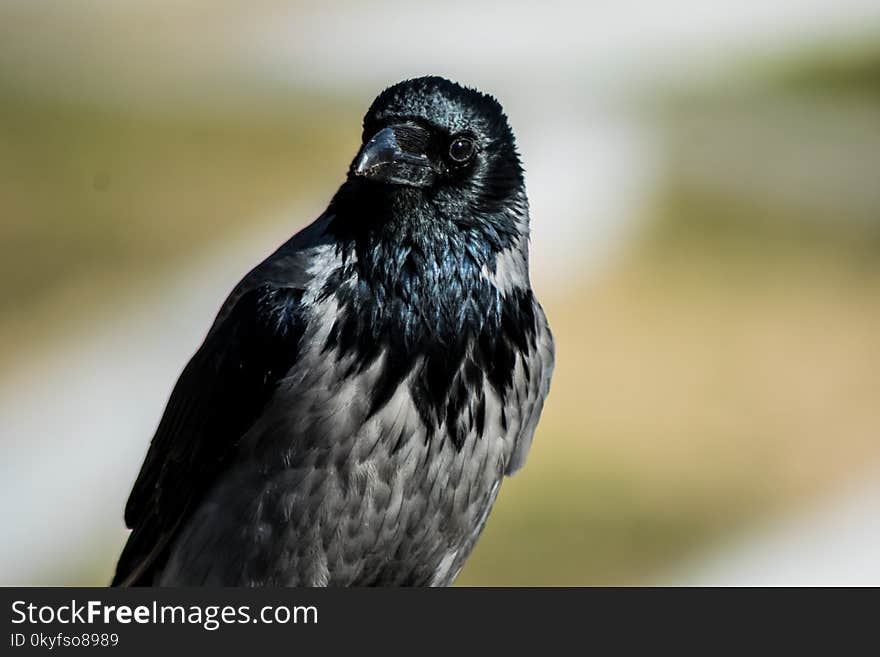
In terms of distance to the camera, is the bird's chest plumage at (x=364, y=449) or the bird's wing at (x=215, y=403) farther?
the bird's wing at (x=215, y=403)

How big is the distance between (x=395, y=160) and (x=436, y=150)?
0.57ft

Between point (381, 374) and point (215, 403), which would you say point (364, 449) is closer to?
point (381, 374)

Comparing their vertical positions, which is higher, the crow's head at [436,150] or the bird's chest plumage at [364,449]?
the crow's head at [436,150]

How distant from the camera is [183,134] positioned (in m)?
11.2

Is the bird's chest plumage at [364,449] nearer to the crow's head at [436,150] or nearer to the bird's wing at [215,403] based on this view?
the bird's wing at [215,403]

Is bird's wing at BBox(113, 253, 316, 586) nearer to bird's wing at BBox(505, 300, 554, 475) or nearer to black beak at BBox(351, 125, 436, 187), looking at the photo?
black beak at BBox(351, 125, 436, 187)

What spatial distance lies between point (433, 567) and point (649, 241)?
6527 millimetres

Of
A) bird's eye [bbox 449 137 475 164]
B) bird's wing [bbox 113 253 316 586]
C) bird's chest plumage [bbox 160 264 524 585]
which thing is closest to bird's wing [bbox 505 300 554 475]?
bird's chest plumage [bbox 160 264 524 585]

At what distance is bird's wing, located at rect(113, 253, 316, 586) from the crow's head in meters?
0.50

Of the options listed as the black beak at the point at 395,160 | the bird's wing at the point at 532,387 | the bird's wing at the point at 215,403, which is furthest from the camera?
the bird's wing at the point at 532,387

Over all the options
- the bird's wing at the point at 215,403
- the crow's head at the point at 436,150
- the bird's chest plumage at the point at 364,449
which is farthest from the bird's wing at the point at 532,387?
the bird's wing at the point at 215,403

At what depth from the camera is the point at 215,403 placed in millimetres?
4348

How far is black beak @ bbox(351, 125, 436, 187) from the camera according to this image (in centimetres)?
393

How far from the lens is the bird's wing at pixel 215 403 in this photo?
4207mm
